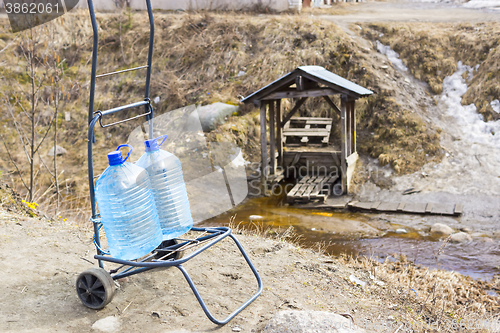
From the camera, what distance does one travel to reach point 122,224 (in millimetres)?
2953

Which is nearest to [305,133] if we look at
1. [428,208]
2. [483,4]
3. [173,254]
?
[428,208]

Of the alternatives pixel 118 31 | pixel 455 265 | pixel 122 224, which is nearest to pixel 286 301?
pixel 122 224

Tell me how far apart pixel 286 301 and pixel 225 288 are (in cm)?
59

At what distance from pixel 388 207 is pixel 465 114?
5569 mm

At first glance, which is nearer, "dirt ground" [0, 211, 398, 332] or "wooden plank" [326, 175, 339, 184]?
"dirt ground" [0, 211, 398, 332]

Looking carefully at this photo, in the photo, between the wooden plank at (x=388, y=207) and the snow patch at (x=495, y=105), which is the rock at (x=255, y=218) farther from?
the snow patch at (x=495, y=105)

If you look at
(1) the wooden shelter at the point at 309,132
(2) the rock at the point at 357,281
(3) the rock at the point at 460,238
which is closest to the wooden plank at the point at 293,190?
(1) the wooden shelter at the point at 309,132

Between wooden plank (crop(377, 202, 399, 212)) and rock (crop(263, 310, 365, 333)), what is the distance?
6199mm

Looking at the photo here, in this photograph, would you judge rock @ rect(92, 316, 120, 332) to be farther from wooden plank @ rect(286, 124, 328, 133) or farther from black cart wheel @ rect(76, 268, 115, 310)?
wooden plank @ rect(286, 124, 328, 133)

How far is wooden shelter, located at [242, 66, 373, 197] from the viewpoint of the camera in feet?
30.0

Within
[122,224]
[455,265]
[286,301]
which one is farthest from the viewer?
→ [455,265]

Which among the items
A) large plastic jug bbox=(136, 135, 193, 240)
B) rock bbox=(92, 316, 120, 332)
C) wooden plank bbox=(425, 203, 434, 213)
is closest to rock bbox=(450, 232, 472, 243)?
wooden plank bbox=(425, 203, 434, 213)

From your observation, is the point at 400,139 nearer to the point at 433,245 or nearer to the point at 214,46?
the point at 433,245

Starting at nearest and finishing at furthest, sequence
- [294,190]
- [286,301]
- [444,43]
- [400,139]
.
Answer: [286,301] < [294,190] < [400,139] < [444,43]
